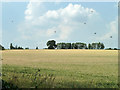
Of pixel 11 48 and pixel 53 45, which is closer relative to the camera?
pixel 53 45

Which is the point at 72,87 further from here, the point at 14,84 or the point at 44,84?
the point at 14,84

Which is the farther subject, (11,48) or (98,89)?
(11,48)

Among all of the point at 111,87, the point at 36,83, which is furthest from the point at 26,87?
the point at 111,87

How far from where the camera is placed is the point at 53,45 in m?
58.1

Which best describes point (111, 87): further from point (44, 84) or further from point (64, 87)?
point (44, 84)

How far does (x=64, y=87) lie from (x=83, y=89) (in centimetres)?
102

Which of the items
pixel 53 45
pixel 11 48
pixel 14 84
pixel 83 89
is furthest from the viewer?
pixel 11 48

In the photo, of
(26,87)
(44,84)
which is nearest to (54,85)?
(44,84)

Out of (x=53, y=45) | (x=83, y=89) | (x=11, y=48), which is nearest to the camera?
(x=83, y=89)

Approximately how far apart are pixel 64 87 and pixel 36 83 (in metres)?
1.70

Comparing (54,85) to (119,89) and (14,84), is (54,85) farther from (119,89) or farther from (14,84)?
(119,89)

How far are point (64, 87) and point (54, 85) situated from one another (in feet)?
1.93

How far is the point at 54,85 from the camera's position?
9773 mm

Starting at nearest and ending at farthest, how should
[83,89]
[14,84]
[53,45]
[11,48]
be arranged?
[83,89] < [14,84] < [53,45] < [11,48]
